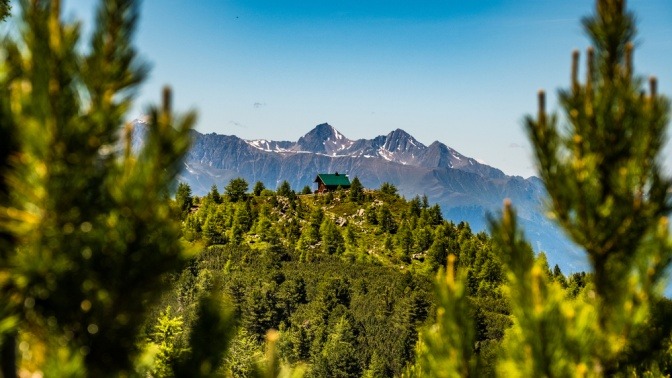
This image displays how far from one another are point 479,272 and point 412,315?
3634 centimetres

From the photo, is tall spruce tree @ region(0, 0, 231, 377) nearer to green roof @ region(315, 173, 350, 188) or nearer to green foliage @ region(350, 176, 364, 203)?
green foliage @ region(350, 176, 364, 203)

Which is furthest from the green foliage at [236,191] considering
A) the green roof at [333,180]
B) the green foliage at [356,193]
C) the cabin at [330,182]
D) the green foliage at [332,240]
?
the green roof at [333,180]

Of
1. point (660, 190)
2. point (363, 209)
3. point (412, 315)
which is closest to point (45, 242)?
point (660, 190)

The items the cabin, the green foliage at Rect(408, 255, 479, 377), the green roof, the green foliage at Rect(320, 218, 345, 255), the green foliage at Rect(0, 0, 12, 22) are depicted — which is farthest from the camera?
the green roof

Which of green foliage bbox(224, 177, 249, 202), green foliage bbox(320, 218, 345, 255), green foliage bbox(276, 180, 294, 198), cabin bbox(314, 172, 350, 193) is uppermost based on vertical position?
cabin bbox(314, 172, 350, 193)

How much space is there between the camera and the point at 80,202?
9.64 feet

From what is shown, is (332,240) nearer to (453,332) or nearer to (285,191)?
(285,191)

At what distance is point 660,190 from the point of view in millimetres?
3969

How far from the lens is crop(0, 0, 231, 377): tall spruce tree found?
2.79m

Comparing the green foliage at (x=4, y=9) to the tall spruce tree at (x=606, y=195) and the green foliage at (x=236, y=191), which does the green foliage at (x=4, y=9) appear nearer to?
the tall spruce tree at (x=606, y=195)

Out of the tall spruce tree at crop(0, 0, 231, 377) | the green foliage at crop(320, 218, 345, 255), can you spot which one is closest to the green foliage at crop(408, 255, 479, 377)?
the tall spruce tree at crop(0, 0, 231, 377)

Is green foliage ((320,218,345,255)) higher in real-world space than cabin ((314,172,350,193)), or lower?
lower

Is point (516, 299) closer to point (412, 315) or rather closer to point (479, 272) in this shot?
point (412, 315)

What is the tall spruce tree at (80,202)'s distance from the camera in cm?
279
